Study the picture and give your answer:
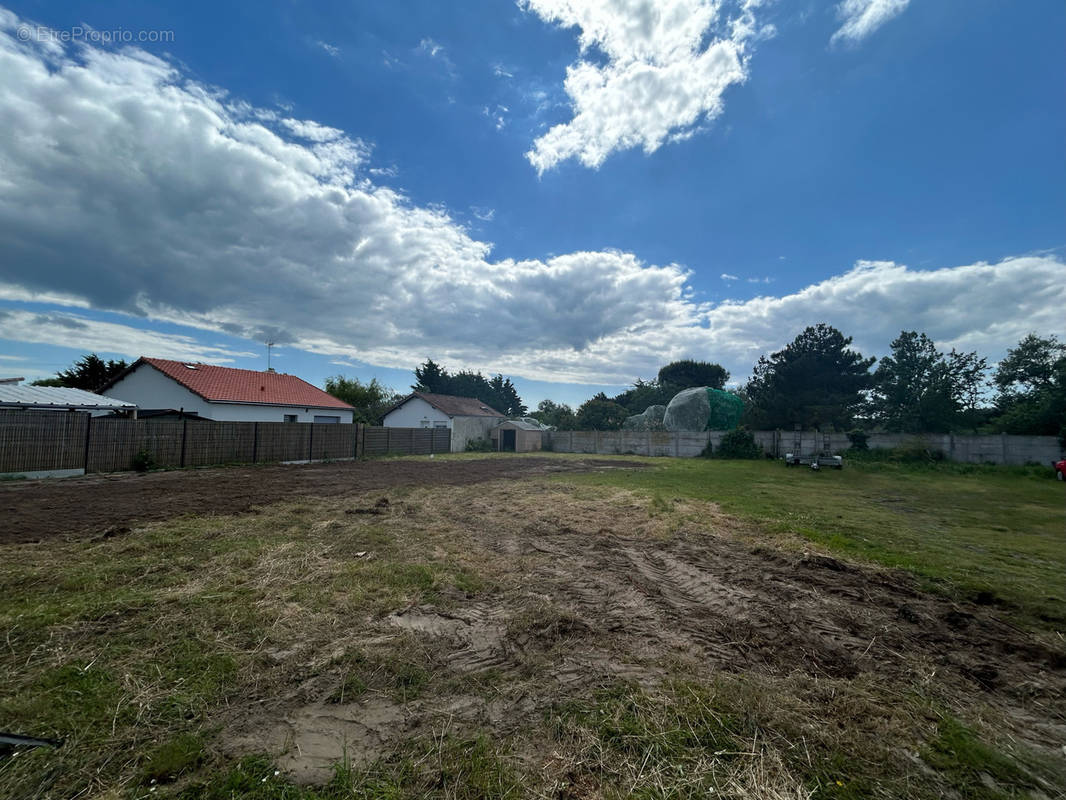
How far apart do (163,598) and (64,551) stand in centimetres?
279

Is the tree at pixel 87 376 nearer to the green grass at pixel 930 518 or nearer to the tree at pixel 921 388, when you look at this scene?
the green grass at pixel 930 518

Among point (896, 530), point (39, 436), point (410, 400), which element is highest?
point (410, 400)

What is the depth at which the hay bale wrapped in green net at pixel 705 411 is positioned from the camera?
29875mm

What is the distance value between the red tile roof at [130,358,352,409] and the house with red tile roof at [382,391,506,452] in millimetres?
6305

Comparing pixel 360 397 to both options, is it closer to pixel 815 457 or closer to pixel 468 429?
pixel 468 429

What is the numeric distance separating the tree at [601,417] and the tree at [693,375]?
12.0 metres

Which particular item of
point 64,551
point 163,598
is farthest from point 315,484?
point 163,598

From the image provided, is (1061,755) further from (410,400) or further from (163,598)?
(410,400)

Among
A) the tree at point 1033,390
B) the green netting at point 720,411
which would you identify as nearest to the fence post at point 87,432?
the green netting at point 720,411

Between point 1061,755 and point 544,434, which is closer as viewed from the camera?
point 1061,755

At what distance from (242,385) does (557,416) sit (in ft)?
98.2

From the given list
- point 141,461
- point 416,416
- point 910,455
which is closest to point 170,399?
point 141,461

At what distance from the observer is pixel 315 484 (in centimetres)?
1210

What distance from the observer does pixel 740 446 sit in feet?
81.6
